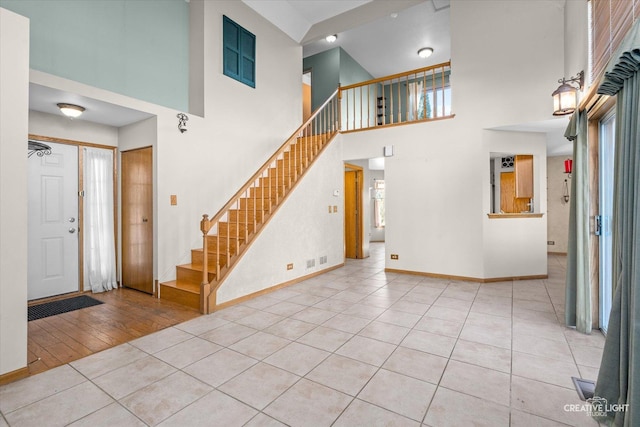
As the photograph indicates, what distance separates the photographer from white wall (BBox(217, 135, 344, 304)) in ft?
13.8

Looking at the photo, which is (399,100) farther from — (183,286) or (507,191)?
(183,286)

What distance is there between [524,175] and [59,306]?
7.69 m

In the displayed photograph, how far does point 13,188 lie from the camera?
2.27 metres

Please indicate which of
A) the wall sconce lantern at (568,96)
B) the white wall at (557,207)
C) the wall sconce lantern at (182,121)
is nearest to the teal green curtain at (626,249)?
the wall sconce lantern at (568,96)

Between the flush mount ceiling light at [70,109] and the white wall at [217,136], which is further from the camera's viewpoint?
the white wall at [217,136]

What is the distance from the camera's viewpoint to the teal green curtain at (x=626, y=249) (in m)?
1.54

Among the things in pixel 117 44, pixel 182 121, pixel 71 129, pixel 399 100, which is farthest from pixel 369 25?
pixel 71 129

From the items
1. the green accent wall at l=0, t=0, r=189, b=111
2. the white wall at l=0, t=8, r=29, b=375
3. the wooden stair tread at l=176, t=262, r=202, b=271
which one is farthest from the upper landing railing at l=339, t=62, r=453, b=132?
the white wall at l=0, t=8, r=29, b=375

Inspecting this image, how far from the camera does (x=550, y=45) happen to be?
14.5 ft

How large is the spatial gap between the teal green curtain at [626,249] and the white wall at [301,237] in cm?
363

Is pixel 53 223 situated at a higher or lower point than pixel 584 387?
higher

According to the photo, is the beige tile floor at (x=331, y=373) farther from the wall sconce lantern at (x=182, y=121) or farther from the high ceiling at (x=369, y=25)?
the high ceiling at (x=369, y=25)

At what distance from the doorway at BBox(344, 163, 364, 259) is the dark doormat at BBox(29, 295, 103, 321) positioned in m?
5.17

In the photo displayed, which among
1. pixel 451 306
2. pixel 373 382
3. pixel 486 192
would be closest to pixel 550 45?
pixel 486 192
